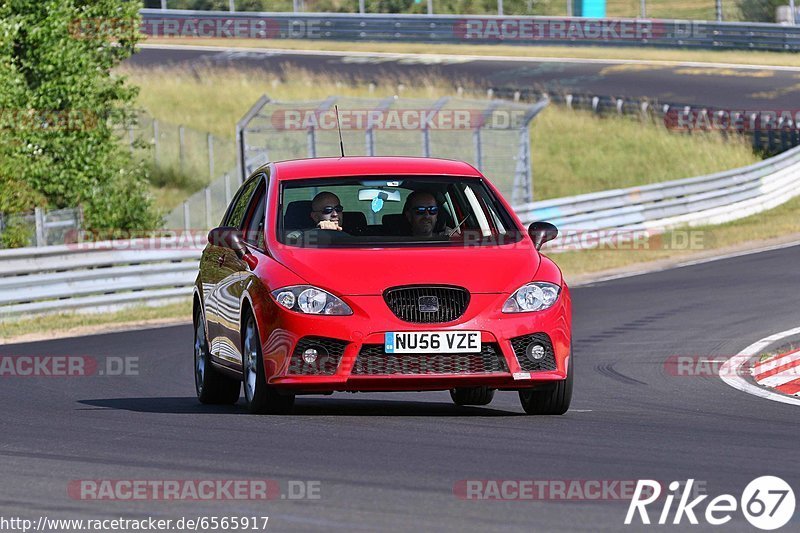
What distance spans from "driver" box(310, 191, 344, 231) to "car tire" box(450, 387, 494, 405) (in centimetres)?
163

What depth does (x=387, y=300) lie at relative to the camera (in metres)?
9.08

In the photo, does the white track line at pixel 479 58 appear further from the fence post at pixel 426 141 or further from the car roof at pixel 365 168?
the car roof at pixel 365 168

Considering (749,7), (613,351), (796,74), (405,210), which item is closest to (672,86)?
(796,74)

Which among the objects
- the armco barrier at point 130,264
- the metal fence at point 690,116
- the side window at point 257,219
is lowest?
the armco barrier at point 130,264

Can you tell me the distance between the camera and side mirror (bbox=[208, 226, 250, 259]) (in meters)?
10.1

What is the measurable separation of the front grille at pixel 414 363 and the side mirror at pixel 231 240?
1.45 m

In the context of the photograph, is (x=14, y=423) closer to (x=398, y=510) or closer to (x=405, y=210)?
(x=405, y=210)

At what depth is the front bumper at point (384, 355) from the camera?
9.02m

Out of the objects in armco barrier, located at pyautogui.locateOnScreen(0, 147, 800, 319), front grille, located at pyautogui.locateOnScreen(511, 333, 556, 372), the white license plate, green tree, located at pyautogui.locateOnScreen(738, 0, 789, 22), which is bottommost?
armco barrier, located at pyautogui.locateOnScreen(0, 147, 800, 319)

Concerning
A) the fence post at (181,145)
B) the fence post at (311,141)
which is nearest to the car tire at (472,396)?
the fence post at (311,141)

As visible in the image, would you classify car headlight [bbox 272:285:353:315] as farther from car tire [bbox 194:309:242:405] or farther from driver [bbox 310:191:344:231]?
car tire [bbox 194:309:242:405]

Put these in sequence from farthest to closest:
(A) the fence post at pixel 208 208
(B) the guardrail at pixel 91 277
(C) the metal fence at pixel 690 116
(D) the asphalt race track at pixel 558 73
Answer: (D) the asphalt race track at pixel 558 73, (C) the metal fence at pixel 690 116, (A) the fence post at pixel 208 208, (B) the guardrail at pixel 91 277

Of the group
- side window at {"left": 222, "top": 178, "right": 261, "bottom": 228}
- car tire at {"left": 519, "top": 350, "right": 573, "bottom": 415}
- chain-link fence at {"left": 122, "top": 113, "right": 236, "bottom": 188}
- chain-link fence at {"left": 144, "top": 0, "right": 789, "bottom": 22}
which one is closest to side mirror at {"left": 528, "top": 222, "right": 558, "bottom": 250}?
car tire at {"left": 519, "top": 350, "right": 573, "bottom": 415}

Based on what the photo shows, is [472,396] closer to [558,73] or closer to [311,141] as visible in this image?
[311,141]
